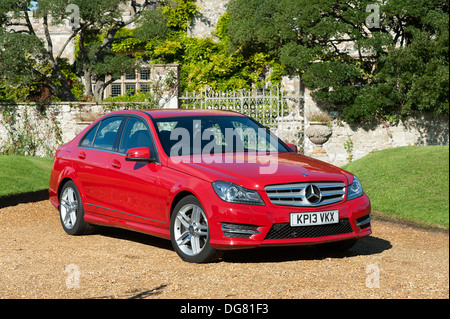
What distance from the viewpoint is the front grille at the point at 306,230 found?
21.5 ft

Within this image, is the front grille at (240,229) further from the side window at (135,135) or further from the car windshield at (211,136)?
the side window at (135,135)

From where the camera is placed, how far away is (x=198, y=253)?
22.4ft

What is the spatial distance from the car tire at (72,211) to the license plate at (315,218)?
3.40m

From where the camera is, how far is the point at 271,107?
18.7 metres

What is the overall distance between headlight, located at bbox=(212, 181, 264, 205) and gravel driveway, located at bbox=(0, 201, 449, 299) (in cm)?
68

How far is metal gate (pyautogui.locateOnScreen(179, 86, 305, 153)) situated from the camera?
727 inches

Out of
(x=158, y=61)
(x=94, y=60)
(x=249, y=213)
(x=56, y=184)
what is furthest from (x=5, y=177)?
(x=158, y=61)

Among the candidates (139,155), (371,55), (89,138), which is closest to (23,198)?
(89,138)

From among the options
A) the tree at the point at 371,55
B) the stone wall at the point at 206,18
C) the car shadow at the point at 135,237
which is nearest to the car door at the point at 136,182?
the car shadow at the point at 135,237

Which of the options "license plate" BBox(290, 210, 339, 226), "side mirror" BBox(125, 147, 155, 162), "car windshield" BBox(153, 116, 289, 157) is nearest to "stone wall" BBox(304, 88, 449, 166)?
"car windshield" BBox(153, 116, 289, 157)

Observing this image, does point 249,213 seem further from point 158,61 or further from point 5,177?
point 158,61

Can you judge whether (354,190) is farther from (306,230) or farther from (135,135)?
(135,135)

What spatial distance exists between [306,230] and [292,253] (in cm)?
94

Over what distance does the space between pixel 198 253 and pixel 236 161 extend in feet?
3.66
